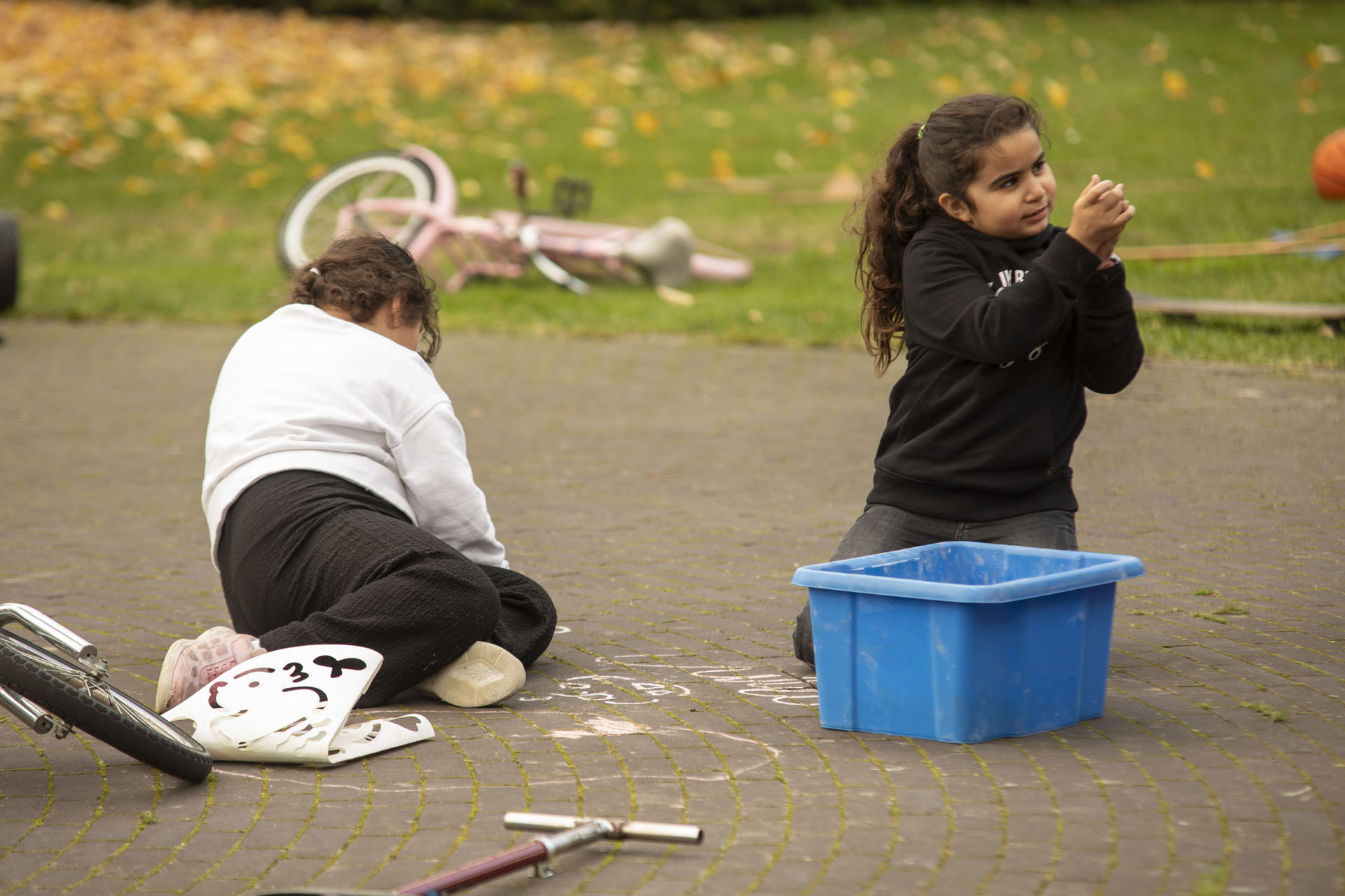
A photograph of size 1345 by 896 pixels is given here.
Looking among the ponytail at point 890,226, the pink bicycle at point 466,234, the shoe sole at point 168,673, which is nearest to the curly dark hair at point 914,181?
the ponytail at point 890,226

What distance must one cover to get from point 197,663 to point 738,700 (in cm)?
130

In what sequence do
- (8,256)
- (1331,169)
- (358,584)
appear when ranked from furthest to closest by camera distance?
(1331,169) < (8,256) < (358,584)

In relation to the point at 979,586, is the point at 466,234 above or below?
above

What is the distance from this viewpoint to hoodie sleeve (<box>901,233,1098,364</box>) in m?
3.63

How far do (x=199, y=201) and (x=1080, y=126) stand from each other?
9.10 metres

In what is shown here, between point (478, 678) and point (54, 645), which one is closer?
point (54, 645)

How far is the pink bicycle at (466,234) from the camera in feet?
35.9

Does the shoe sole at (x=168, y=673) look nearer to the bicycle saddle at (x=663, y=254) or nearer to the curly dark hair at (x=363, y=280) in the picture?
the curly dark hair at (x=363, y=280)

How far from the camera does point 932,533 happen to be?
405 centimetres

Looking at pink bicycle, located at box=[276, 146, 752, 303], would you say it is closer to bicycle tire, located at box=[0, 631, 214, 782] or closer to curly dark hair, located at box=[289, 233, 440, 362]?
curly dark hair, located at box=[289, 233, 440, 362]

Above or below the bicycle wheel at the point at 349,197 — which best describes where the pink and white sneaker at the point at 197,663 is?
below

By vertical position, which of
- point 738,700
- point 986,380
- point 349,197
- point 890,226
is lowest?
point 738,700

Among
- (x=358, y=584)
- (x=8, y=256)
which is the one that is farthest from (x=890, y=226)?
(x=8, y=256)

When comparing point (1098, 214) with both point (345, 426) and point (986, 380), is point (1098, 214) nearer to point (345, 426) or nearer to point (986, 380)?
point (986, 380)
